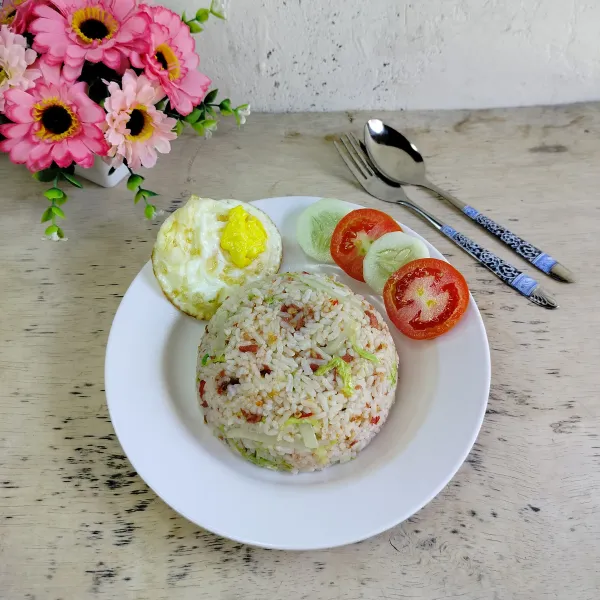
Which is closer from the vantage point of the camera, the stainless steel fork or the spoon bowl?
the stainless steel fork

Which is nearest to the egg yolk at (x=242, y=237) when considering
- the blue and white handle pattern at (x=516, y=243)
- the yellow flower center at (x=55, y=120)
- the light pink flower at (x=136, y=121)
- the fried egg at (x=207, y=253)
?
the fried egg at (x=207, y=253)

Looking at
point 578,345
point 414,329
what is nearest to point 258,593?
point 414,329

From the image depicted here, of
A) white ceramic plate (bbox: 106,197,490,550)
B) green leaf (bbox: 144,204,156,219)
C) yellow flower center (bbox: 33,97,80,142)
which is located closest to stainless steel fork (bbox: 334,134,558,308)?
white ceramic plate (bbox: 106,197,490,550)

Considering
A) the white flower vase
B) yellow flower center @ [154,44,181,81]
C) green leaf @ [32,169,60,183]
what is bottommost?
the white flower vase

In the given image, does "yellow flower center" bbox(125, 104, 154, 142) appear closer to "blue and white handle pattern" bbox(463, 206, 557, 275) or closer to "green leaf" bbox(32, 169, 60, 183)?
"green leaf" bbox(32, 169, 60, 183)

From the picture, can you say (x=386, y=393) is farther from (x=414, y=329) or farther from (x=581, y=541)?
(x=581, y=541)

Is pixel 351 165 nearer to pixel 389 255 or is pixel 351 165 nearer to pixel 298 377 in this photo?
pixel 389 255

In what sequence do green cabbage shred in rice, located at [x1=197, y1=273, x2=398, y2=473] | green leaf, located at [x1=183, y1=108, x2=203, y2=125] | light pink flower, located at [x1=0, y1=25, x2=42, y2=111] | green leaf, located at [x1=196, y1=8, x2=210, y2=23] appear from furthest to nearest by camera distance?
green leaf, located at [x1=183, y1=108, x2=203, y2=125], green leaf, located at [x1=196, y1=8, x2=210, y2=23], light pink flower, located at [x1=0, y1=25, x2=42, y2=111], green cabbage shred in rice, located at [x1=197, y1=273, x2=398, y2=473]

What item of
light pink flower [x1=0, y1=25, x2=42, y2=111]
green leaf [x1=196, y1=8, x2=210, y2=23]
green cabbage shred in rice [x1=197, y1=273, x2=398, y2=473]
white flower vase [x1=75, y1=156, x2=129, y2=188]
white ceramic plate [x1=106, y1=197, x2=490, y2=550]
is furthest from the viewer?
white flower vase [x1=75, y1=156, x2=129, y2=188]
